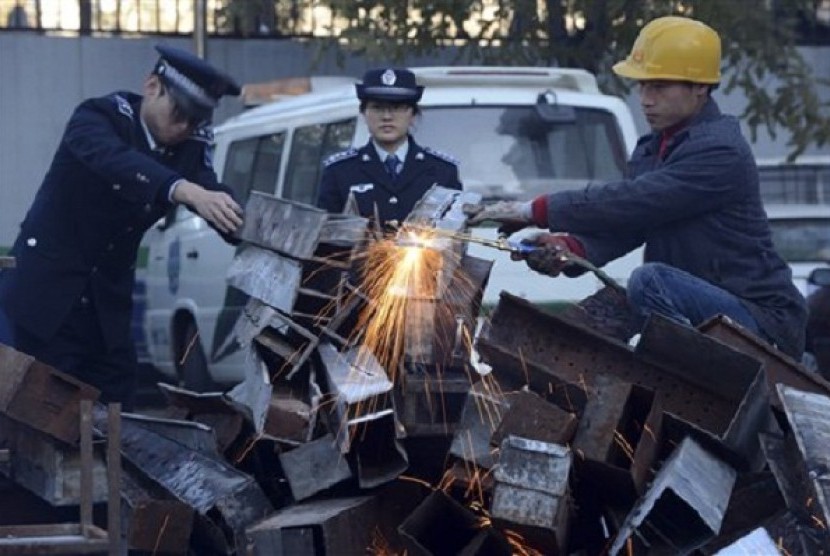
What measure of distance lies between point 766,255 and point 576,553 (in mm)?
1340

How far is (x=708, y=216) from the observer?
21.7 feet

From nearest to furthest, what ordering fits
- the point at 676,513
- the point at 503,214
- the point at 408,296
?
1. the point at 676,513
2. the point at 408,296
3. the point at 503,214

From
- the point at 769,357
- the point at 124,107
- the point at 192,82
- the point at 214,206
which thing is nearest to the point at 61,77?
the point at 124,107

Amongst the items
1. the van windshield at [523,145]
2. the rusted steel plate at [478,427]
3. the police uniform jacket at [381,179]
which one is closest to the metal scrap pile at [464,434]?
the rusted steel plate at [478,427]

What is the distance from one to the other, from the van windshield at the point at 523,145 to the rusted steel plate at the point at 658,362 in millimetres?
4079

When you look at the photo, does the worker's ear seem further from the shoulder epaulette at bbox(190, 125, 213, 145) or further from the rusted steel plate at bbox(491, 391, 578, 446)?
the rusted steel plate at bbox(491, 391, 578, 446)

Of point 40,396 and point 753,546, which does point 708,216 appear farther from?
point 40,396

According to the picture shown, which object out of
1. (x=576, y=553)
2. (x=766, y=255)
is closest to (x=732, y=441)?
(x=576, y=553)

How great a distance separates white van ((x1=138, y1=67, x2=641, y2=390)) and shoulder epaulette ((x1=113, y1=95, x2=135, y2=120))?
2661mm

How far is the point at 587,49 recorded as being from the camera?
15766mm

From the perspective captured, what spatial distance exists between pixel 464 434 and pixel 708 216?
121 cm

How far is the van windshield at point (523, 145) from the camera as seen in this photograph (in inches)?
417

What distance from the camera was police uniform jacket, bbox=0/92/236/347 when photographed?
7.48 m

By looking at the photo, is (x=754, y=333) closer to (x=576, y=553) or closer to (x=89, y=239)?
(x=576, y=553)
